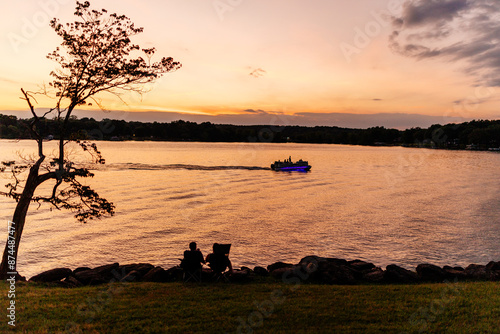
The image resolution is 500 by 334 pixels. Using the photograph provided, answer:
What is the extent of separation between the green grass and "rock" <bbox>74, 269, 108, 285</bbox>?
126 centimetres

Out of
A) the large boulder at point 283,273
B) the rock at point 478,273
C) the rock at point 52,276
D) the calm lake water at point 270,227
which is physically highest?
the large boulder at point 283,273

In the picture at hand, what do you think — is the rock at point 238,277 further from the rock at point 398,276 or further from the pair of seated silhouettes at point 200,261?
the rock at point 398,276

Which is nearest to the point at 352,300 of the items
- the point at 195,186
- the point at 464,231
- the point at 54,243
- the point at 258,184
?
the point at 54,243

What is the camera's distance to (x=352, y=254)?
24000 mm

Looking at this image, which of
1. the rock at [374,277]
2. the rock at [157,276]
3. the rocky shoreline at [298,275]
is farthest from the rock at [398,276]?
the rock at [157,276]

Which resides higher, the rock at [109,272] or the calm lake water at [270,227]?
the rock at [109,272]

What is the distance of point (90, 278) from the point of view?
14.7 metres

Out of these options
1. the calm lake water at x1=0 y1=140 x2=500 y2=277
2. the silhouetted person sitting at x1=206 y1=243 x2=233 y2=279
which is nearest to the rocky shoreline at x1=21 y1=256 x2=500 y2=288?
the silhouetted person sitting at x1=206 y1=243 x2=233 y2=279

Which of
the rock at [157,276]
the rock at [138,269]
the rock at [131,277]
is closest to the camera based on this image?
the rock at [157,276]

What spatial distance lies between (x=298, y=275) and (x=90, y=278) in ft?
28.9

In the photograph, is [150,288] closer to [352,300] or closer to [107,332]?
[107,332]

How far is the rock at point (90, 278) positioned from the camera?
47.3ft

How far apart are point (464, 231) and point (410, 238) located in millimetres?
6323

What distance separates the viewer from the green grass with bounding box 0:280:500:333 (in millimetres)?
9203
